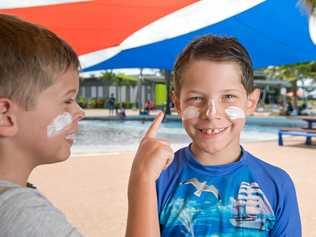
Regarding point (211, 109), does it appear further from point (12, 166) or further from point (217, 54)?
point (12, 166)

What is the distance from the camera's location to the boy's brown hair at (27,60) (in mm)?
823

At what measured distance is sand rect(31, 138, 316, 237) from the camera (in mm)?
4031

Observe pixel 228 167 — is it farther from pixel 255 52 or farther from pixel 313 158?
pixel 255 52

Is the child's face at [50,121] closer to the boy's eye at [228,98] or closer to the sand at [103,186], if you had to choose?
the boy's eye at [228,98]

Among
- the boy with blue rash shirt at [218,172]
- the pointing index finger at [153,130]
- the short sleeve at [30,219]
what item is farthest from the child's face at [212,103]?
the short sleeve at [30,219]

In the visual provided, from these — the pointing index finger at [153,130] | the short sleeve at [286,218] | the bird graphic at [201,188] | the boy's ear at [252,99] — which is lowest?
the short sleeve at [286,218]

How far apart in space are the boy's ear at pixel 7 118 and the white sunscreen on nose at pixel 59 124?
79 millimetres

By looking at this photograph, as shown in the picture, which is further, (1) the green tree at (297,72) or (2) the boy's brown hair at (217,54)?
(1) the green tree at (297,72)

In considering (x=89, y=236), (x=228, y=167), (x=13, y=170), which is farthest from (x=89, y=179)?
(x=13, y=170)

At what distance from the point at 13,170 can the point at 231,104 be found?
0.67m

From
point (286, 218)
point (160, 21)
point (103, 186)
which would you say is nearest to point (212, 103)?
point (286, 218)

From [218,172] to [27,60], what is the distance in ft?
2.31

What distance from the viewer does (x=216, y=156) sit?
1359 millimetres

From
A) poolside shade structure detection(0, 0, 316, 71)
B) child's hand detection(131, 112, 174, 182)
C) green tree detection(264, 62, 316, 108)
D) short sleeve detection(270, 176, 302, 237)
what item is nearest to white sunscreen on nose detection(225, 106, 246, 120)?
short sleeve detection(270, 176, 302, 237)
